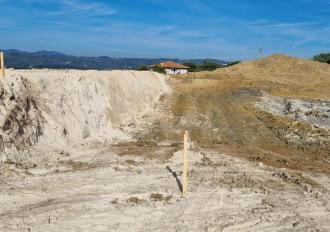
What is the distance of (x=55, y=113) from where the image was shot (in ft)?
58.4

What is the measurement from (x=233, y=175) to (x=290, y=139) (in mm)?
7973

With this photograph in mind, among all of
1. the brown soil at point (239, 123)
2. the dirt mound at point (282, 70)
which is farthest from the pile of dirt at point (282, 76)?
the brown soil at point (239, 123)

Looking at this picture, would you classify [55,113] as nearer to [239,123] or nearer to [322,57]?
[239,123]

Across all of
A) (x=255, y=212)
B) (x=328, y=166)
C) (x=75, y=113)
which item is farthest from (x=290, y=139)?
(x=255, y=212)

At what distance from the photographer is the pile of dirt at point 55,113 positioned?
15.1m

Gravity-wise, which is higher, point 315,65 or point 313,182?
point 315,65

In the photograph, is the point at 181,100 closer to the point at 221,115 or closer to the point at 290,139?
the point at 221,115

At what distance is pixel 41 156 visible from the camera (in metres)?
15.2

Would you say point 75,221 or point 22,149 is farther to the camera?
point 22,149

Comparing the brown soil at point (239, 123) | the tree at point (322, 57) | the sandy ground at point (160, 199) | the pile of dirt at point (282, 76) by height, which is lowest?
the sandy ground at point (160, 199)

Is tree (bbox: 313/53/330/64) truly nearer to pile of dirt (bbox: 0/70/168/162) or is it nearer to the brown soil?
the brown soil

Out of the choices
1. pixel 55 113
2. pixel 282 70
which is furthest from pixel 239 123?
pixel 282 70

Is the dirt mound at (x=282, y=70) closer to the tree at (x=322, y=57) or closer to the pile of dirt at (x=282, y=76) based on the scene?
the pile of dirt at (x=282, y=76)

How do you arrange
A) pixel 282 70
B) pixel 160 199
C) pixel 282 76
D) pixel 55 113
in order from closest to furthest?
pixel 160 199, pixel 55 113, pixel 282 76, pixel 282 70
